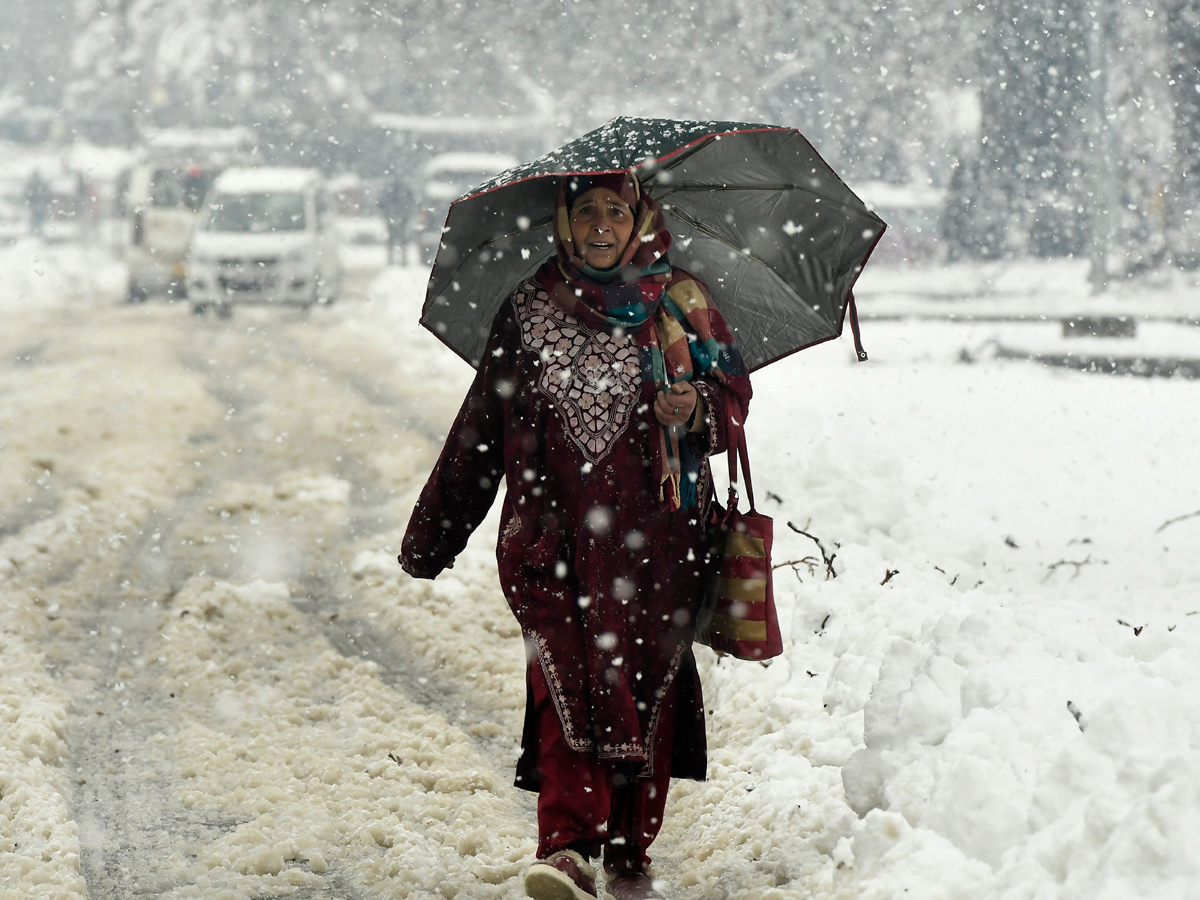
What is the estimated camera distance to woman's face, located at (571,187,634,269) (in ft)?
10.4

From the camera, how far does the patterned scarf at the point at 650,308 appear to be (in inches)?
125

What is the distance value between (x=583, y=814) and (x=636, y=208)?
1.54 m

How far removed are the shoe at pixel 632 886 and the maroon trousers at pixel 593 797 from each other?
2cm

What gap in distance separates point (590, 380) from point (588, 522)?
1.17 feet

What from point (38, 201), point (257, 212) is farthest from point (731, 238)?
point (38, 201)

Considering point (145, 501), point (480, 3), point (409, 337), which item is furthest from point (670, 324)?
point (480, 3)

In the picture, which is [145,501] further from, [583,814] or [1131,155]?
[1131,155]

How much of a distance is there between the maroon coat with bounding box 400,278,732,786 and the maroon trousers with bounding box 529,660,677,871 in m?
0.06

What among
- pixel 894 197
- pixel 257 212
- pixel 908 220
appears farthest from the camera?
pixel 908 220

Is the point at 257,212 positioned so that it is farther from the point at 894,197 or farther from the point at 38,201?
the point at 38,201

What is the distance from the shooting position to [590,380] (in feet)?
10.5

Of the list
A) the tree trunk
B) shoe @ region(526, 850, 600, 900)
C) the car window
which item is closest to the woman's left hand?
shoe @ region(526, 850, 600, 900)

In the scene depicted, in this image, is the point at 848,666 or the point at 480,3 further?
the point at 480,3

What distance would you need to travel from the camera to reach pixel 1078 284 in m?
22.3
